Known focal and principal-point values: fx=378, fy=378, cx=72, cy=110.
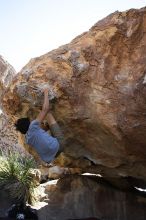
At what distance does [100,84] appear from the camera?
5.88 metres

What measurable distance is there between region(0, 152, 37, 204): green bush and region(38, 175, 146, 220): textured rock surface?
63.6 inches

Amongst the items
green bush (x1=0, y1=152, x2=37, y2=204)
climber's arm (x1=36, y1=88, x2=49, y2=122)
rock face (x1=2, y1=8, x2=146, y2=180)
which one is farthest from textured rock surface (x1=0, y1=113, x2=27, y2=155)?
climber's arm (x1=36, y1=88, x2=49, y2=122)

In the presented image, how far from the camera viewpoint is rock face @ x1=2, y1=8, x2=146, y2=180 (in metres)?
5.64

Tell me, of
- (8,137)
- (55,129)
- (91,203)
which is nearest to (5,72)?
(8,137)

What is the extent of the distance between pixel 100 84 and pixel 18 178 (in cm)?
591

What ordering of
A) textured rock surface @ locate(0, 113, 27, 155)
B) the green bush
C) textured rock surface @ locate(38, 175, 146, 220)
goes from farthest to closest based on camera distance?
1. textured rock surface @ locate(0, 113, 27, 155)
2. the green bush
3. textured rock surface @ locate(38, 175, 146, 220)

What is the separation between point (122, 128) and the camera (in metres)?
5.80

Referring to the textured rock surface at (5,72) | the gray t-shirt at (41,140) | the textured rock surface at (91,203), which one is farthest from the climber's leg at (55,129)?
the textured rock surface at (5,72)

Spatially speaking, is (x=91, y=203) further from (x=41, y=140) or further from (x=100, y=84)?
(x=41, y=140)

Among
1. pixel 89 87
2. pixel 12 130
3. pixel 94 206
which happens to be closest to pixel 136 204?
pixel 94 206

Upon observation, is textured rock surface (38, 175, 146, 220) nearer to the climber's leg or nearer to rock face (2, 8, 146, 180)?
rock face (2, 8, 146, 180)

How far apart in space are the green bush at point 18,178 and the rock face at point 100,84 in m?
4.31

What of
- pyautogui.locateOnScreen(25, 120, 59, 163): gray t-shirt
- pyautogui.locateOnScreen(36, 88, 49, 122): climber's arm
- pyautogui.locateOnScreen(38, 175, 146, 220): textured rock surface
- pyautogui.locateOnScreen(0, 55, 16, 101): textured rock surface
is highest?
pyautogui.locateOnScreen(0, 55, 16, 101): textured rock surface

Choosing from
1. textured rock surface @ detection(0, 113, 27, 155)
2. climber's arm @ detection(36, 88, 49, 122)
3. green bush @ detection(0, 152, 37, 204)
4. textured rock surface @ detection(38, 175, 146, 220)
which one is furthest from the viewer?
textured rock surface @ detection(0, 113, 27, 155)
